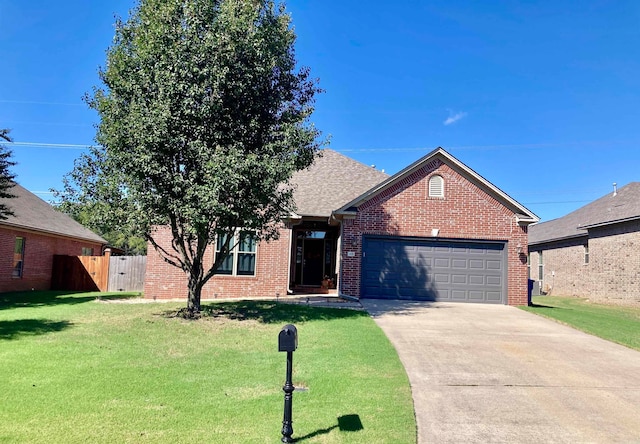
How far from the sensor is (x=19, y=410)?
190 inches

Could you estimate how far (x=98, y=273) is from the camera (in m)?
21.7

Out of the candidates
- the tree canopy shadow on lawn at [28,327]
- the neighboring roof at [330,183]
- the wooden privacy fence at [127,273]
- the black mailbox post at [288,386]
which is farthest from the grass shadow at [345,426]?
the wooden privacy fence at [127,273]

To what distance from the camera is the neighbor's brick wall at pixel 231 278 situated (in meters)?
A: 16.2

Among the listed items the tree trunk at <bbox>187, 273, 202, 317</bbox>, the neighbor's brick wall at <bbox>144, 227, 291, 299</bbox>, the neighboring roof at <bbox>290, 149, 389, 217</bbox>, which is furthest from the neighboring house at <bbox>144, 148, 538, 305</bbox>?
the tree trunk at <bbox>187, 273, 202, 317</bbox>

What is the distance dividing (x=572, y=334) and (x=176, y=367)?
8948 millimetres

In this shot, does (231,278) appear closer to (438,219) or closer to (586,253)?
(438,219)

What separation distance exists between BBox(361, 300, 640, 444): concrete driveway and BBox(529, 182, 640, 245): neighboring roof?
12.2 m

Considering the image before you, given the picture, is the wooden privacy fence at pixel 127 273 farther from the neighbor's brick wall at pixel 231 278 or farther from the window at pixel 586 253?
the window at pixel 586 253

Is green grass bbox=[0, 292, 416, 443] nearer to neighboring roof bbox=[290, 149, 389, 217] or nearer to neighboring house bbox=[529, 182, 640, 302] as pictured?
neighboring roof bbox=[290, 149, 389, 217]

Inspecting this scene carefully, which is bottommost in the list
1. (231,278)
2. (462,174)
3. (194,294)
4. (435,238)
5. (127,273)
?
(127,273)

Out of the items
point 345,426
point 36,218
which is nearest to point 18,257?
point 36,218

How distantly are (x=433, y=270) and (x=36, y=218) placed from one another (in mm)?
19148

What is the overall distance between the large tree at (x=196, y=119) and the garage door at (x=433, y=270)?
5.49 metres

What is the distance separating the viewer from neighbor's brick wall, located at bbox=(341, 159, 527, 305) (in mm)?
15172
